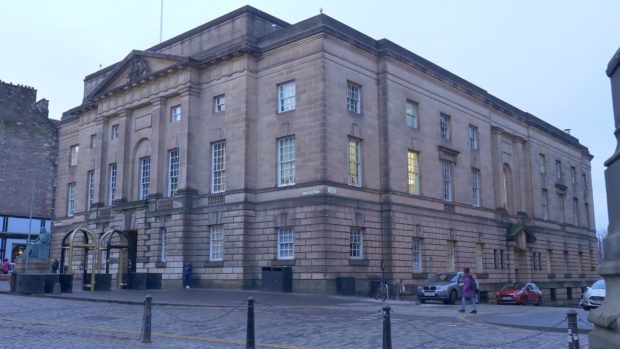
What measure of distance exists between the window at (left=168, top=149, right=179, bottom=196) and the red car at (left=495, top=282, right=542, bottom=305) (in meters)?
21.8

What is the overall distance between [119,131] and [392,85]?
819 inches

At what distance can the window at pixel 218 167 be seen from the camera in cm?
3794

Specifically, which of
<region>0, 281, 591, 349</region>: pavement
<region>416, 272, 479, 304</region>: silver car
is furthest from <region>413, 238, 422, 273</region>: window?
<region>0, 281, 591, 349</region>: pavement

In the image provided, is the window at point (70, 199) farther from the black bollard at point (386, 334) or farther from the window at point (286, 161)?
the black bollard at point (386, 334)

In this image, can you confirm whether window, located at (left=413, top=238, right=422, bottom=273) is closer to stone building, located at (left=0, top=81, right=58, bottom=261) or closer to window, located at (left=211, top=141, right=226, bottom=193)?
window, located at (left=211, top=141, right=226, bottom=193)

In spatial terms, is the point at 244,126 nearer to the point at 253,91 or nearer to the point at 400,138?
the point at 253,91

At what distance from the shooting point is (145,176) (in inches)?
1703

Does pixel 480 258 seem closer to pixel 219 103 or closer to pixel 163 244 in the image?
pixel 219 103

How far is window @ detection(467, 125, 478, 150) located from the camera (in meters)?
46.4

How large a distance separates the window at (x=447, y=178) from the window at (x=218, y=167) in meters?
15.3

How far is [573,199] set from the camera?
6316 centimetres

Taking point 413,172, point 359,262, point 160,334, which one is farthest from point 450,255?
point 160,334

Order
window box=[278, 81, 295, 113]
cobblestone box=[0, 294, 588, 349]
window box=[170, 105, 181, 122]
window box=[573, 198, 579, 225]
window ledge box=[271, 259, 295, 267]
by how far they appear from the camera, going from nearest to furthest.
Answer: cobblestone box=[0, 294, 588, 349], window ledge box=[271, 259, 295, 267], window box=[278, 81, 295, 113], window box=[170, 105, 181, 122], window box=[573, 198, 579, 225]

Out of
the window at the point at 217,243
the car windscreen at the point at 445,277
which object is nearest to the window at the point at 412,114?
the car windscreen at the point at 445,277
